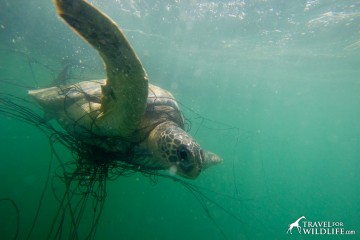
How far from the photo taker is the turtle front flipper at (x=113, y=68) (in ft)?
6.89

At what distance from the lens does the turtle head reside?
3072mm

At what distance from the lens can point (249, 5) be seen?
12.6 m

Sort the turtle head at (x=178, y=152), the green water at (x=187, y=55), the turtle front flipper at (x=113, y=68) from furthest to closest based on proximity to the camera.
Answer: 1. the green water at (x=187, y=55)
2. the turtle head at (x=178, y=152)
3. the turtle front flipper at (x=113, y=68)

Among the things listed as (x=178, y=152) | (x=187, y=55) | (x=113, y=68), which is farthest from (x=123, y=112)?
(x=187, y=55)

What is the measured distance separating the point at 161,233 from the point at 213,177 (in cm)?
1289

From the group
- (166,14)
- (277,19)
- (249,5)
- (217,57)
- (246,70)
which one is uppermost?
(166,14)

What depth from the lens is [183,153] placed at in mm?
3102

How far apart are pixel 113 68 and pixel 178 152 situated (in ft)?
4.37

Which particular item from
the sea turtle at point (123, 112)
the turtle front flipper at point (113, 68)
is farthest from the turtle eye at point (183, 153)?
the turtle front flipper at point (113, 68)

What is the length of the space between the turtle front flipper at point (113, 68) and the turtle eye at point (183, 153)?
2.23 ft

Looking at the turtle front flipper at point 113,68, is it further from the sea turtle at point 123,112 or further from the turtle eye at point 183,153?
the turtle eye at point 183,153

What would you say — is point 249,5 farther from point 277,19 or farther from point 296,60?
point 296,60

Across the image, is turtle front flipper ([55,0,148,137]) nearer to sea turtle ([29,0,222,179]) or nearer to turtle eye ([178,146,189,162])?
sea turtle ([29,0,222,179])

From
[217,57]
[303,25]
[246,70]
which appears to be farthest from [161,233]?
[246,70]
